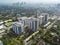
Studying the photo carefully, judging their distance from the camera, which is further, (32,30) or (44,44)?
(32,30)

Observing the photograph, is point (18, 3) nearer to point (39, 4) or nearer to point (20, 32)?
point (39, 4)

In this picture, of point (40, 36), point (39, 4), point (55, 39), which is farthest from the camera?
point (39, 4)

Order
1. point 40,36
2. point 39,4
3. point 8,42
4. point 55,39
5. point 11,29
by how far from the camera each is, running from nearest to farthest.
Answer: point 8,42
point 55,39
point 40,36
point 11,29
point 39,4

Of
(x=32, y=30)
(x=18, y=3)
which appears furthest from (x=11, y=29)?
(x=18, y=3)

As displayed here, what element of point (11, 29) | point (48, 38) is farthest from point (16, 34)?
point (48, 38)

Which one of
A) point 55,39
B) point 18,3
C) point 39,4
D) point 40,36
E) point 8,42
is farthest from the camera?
point 39,4

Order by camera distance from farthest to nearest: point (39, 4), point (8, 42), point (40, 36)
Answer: point (39, 4), point (40, 36), point (8, 42)

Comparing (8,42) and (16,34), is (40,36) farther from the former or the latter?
(8,42)

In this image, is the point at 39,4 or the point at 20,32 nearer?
the point at 20,32

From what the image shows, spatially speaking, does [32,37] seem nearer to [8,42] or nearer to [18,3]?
[8,42]
